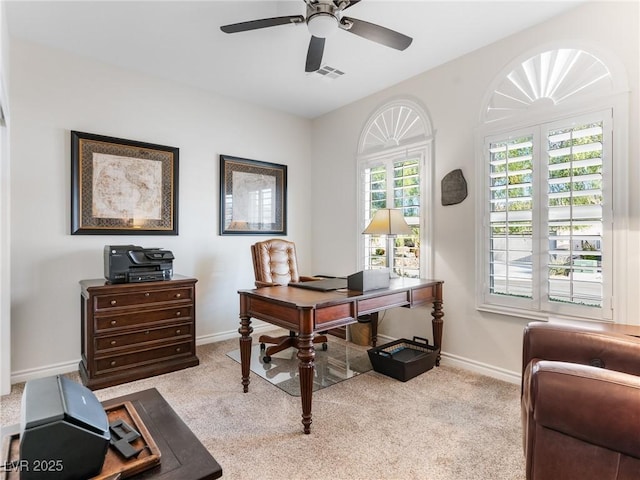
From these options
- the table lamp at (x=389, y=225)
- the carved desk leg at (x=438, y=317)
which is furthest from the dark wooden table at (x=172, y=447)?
the carved desk leg at (x=438, y=317)

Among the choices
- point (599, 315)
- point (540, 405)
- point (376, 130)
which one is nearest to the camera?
point (540, 405)

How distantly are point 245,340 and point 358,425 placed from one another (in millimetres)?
996

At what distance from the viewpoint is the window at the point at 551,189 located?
2.33 m

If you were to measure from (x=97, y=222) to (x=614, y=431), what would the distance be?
3.66 meters

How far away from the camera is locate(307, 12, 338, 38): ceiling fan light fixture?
2.06m

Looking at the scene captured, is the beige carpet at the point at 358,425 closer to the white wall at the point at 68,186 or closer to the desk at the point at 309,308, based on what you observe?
the desk at the point at 309,308

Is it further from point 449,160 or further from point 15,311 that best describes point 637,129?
point 15,311

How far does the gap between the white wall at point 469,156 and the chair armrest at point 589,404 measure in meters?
1.55

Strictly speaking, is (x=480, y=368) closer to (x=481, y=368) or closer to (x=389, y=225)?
(x=481, y=368)

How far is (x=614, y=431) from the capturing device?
1101 mm

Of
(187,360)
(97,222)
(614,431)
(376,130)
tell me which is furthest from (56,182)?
(614,431)

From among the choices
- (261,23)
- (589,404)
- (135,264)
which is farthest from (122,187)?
(589,404)

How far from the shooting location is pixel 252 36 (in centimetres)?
275

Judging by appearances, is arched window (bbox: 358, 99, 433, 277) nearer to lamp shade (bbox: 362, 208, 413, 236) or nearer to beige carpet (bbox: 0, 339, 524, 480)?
lamp shade (bbox: 362, 208, 413, 236)
